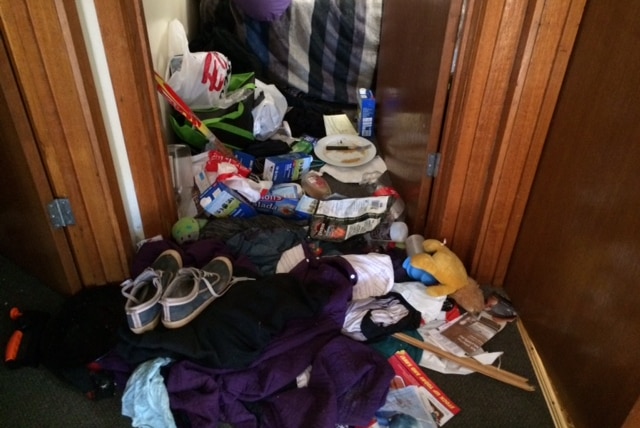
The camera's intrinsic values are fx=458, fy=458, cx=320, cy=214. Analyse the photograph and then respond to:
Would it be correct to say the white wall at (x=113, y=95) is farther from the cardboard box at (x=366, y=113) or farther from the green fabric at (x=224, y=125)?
the cardboard box at (x=366, y=113)

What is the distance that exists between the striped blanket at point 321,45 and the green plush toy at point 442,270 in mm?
1484

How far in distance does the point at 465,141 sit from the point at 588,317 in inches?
20.5

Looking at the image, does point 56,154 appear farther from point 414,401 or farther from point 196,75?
point 414,401

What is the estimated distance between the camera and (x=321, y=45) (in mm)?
2465

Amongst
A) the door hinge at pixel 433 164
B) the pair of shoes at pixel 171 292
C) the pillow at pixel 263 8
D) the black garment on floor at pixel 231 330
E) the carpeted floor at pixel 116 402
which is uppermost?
the pillow at pixel 263 8

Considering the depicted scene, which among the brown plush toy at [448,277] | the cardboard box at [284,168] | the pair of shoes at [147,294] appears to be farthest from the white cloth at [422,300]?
the cardboard box at [284,168]

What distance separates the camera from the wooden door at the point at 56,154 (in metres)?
0.98

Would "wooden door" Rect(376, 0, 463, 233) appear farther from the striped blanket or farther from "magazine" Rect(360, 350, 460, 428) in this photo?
"magazine" Rect(360, 350, 460, 428)

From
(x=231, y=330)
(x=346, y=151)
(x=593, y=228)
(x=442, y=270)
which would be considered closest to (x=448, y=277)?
(x=442, y=270)

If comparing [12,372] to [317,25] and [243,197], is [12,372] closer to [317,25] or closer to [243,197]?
[243,197]

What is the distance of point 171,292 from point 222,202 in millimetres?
544

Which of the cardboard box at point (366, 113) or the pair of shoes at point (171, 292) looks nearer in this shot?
the pair of shoes at point (171, 292)

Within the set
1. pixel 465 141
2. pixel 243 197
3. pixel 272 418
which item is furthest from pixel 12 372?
pixel 465 141

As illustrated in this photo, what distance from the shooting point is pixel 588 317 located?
0.97 metres
